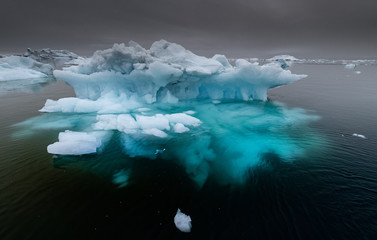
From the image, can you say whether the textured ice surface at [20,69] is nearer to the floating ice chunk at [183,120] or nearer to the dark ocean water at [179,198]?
the dark ocean water at [179,198]

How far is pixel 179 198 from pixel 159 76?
30.9ft

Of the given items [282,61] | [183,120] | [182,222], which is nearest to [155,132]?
[183,120]

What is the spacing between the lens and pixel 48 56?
50.8 metres

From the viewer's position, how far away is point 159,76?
12438mm

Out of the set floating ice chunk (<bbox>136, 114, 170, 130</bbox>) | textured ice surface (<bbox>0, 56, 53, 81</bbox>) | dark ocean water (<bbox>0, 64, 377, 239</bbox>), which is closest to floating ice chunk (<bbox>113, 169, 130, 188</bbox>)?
dark ocean water (<bbox>0, 64, 377, 239</bbox>)

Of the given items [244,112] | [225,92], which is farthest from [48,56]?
[244,112]

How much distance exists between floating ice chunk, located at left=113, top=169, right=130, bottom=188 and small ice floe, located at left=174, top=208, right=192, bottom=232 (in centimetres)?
194

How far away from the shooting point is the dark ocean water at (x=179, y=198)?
3.67 metres

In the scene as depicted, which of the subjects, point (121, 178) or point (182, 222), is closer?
point (182, 222)

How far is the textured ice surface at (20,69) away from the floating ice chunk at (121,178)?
39723 millimetres

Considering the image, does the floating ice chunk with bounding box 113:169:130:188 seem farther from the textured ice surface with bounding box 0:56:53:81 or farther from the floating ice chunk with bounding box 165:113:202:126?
the textured ice surface with bounding box 0:56:53:81

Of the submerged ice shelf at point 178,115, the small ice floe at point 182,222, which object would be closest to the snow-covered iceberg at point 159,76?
the submerged ice shelf at point 178,115

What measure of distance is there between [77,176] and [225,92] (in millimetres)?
14046

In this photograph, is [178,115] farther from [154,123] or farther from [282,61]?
[282,61]
